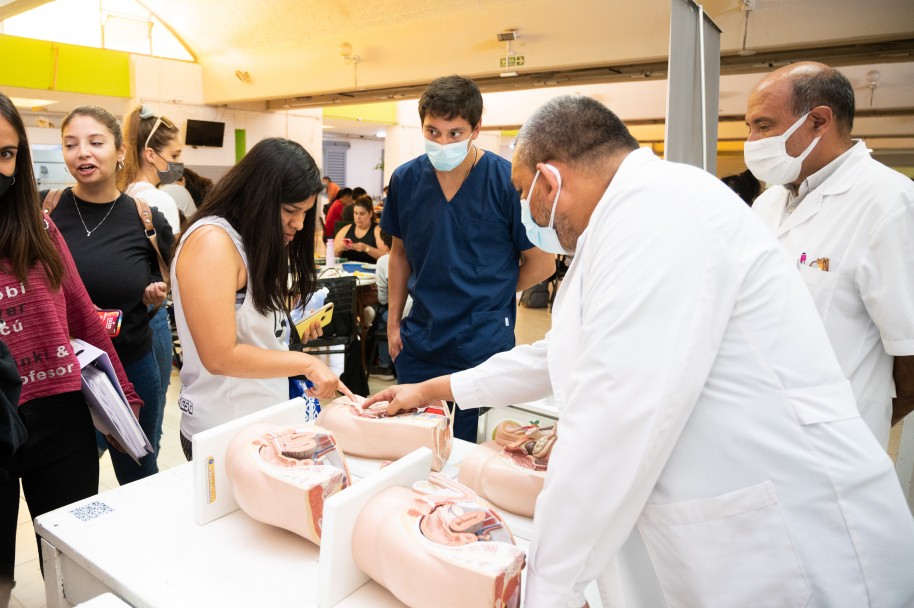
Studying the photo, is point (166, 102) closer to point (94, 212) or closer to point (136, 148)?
point (136, 148)

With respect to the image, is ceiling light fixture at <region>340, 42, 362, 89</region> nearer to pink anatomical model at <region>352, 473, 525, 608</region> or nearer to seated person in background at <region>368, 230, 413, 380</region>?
seated person in background at <region>368, 230, 413, 380</region>

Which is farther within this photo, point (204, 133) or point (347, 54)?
point (204, 133)

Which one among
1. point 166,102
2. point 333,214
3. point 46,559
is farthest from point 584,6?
point 166,102

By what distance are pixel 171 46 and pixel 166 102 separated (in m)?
1.06

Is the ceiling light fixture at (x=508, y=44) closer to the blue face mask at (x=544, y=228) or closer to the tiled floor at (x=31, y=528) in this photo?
the tiled floor at (x=31, y=528)

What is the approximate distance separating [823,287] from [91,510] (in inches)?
79.1

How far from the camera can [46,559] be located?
4.57 ft

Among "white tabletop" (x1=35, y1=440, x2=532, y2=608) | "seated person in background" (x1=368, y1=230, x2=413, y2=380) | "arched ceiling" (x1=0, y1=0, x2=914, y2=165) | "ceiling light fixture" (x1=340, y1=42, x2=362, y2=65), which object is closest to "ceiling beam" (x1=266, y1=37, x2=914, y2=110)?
"arched ceiling" (x1=0, y1=0, x2=914, y2=165)

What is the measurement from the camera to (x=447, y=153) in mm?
2465

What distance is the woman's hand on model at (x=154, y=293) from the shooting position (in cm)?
246

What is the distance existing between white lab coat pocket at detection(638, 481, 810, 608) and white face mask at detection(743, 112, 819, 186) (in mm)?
1352

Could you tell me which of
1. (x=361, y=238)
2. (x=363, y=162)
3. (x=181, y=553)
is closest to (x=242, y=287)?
(x=181, y=553)

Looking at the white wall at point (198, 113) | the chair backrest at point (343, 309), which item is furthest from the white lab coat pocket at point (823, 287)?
the white wall at point (198, 113)

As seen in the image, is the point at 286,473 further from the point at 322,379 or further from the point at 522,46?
the point at 522,46
